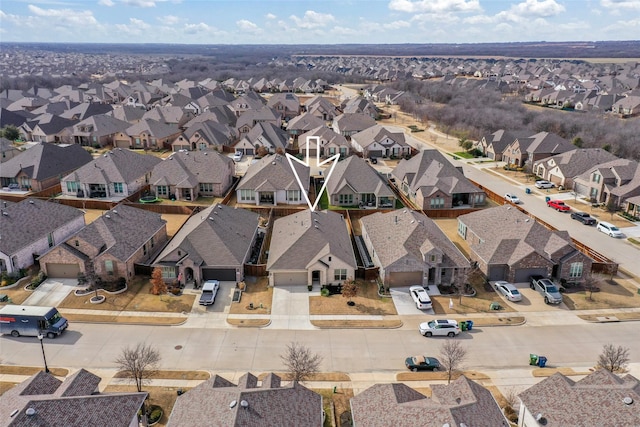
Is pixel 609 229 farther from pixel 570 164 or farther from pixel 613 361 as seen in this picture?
pixel 613 361

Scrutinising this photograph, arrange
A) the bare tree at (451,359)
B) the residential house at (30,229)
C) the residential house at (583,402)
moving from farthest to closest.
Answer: the residential house at (30,229) < the bare tree at (451,359) < the residential house at (583,402)

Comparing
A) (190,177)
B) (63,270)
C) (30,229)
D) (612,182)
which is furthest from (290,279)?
(612,182)

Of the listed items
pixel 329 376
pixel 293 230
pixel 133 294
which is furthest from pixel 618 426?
pixel 133 294

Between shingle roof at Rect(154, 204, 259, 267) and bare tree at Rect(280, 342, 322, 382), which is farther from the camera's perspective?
shingle roof at Rect(154, 204, 259, 267)

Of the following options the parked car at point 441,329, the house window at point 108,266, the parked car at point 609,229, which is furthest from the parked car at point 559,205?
the house window at point 108,266

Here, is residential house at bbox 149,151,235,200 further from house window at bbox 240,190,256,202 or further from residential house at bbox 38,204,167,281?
residential house at bbox 38,204,167,281

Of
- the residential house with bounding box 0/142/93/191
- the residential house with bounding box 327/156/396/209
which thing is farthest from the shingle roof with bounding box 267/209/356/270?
the residential house with bounding box 0/142/93/191

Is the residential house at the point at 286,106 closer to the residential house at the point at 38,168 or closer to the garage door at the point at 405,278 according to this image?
the residential house at the point at 38,168
